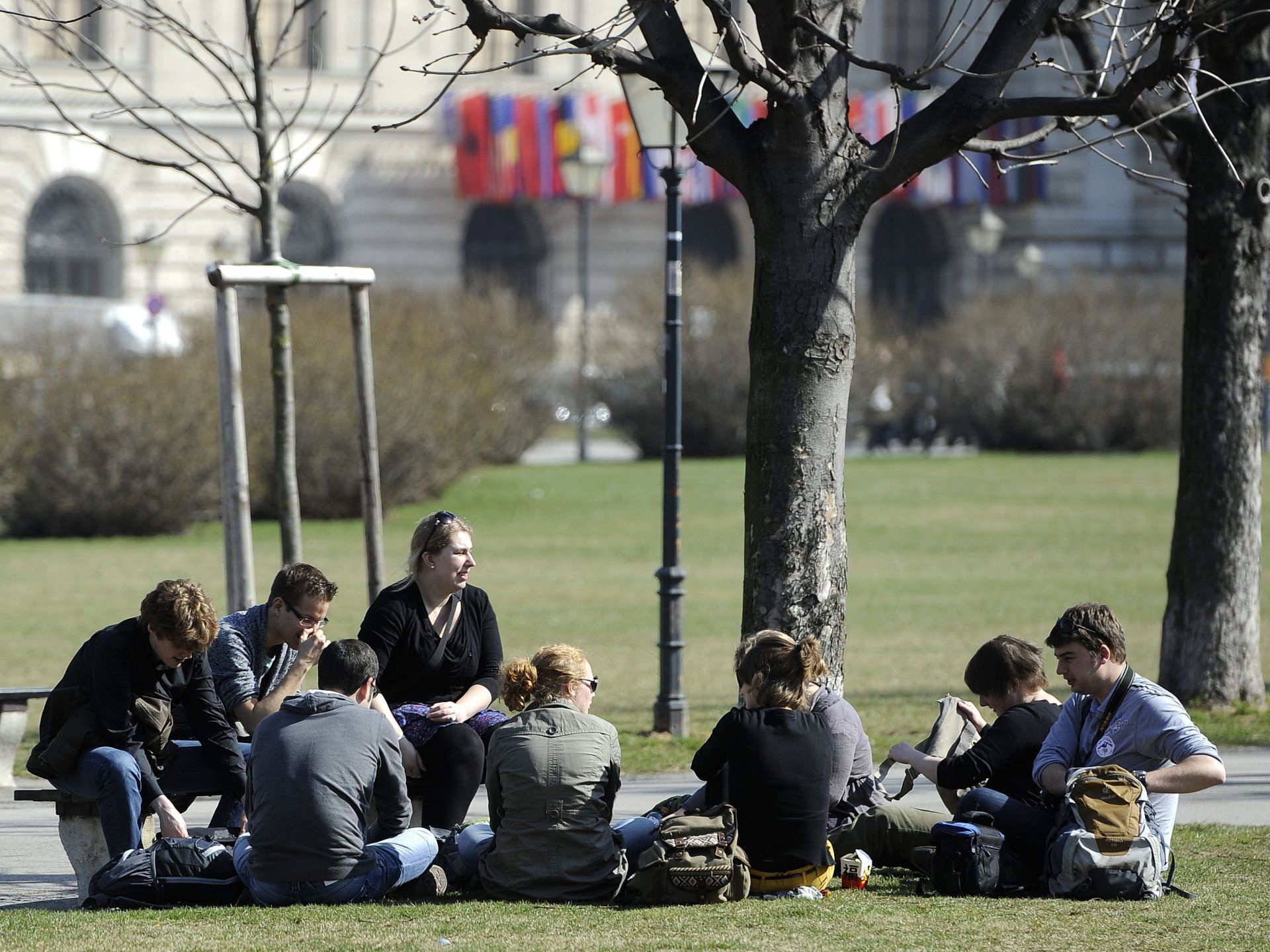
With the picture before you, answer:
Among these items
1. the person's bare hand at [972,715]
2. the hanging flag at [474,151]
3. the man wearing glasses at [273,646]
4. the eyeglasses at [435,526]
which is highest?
the hanging flag at [474,151]

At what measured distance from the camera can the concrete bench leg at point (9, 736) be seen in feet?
26.2

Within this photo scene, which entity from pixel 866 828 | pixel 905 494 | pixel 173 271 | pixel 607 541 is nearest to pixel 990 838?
pixel 866 828

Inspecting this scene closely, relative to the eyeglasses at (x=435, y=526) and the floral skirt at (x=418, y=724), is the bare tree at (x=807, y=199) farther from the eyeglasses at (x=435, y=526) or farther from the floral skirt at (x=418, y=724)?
the floral skirt at (x=418, y=724)

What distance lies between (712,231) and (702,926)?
1908 inches

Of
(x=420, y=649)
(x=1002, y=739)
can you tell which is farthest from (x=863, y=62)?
(x=420, y=649)

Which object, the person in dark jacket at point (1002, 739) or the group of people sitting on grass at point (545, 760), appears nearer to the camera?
the group of people sitting on grass at point (545, 760)

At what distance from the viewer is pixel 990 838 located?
5758 millimetres

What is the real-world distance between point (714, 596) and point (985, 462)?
1700 cm

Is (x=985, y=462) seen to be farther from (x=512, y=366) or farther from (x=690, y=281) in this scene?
(x=512, y=366)

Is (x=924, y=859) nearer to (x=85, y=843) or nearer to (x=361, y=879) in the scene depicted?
(x=361, y=879)

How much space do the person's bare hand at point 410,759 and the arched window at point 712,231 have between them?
46620 mm

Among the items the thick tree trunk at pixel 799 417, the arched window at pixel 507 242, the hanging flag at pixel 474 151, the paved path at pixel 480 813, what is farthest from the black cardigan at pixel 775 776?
the arched window at pixel 507 242

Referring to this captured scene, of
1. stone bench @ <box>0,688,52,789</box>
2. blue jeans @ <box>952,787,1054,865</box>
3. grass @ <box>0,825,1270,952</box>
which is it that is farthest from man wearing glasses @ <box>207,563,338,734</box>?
blue jeans @ <box>952,787,1054,865</box>

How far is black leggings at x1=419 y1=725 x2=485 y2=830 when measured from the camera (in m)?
6.36
